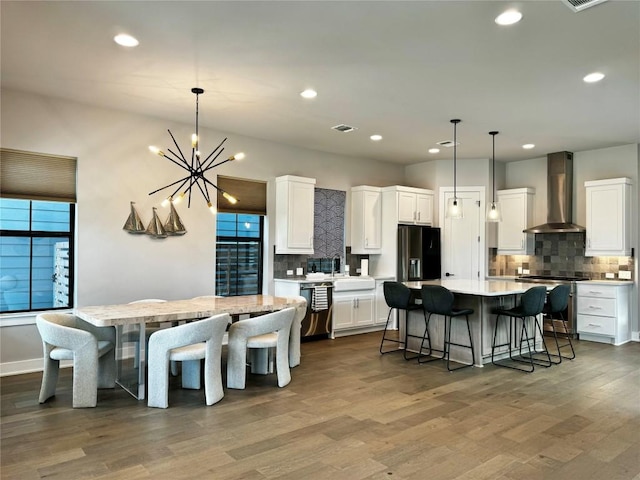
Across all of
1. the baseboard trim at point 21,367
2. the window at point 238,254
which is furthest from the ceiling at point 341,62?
the baseboard trim at point 21,367

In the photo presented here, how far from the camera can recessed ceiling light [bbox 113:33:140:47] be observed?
141 inches

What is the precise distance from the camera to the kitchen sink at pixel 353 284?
6.89 m

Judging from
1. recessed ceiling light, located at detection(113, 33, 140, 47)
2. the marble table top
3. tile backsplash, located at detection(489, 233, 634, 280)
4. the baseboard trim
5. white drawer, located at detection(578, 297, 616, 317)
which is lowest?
the baseboard trim

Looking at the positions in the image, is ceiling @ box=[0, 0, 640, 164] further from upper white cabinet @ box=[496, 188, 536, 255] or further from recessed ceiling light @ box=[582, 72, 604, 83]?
upper white cabinet @ box=[496, 188, 536, 255]

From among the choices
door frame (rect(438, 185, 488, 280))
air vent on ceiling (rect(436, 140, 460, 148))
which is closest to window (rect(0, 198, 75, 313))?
air vent on ceiling (rect(436, 140, 460, 148))

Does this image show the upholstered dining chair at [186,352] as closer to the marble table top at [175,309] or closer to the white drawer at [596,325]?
the marble table top at [175,309]

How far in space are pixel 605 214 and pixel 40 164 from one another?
7380mm

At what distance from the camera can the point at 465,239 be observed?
8.03 m

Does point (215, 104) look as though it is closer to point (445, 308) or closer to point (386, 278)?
point (445, 308)

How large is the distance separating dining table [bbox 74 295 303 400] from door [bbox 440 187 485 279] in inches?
155

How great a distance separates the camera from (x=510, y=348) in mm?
5645

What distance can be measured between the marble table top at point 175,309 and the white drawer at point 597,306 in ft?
14.5

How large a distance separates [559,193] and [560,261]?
1122 millimetres

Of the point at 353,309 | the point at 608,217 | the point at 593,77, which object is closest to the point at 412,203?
the point at 353,309
